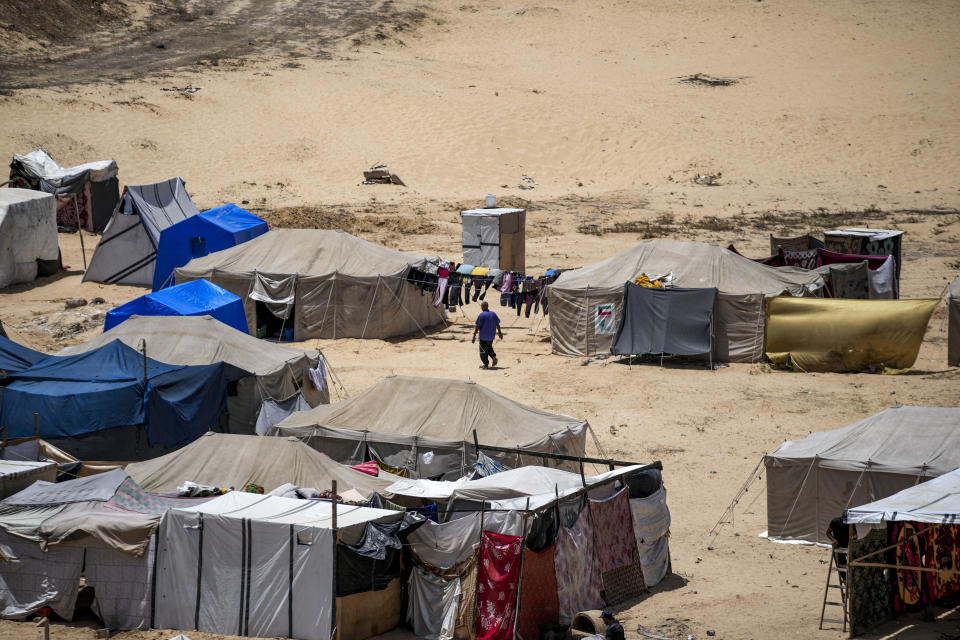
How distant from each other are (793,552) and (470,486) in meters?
4.11

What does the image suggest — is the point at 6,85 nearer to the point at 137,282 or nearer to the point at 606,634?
the point at 137,282

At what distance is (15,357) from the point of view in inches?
649

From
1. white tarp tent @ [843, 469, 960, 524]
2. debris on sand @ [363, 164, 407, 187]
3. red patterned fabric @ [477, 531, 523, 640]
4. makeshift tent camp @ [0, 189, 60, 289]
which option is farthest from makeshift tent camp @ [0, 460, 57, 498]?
debris on sand @ [363, 164, 407, 187]

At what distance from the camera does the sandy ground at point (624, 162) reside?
54.4 feet

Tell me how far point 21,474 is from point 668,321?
13.1 meters

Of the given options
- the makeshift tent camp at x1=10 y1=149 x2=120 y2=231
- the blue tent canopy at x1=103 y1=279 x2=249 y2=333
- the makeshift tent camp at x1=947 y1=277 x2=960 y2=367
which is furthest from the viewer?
the makeshift tent camp at x1=10 y1=149 x2=120 y2=231

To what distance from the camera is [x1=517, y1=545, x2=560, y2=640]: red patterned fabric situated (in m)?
10.6

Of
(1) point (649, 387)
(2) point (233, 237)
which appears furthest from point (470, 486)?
(2) point (233, 237)

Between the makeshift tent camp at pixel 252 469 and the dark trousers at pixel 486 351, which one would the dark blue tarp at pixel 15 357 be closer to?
the makeshift tent camp at pixel 252 469

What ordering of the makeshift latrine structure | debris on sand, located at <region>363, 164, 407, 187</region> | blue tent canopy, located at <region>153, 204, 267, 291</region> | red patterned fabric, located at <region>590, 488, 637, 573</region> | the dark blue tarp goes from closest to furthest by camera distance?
the makeshift latrine structure
red patterned fabric, located at <region>590, 488, 637, 573</region>
the dark blue tarp
blue tent canopy, located at <region>153, 204, 267, 291</region>
debris on sand, located at <region>363, 164, 407, 187</region>

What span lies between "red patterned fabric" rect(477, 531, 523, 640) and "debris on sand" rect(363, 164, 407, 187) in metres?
32.3

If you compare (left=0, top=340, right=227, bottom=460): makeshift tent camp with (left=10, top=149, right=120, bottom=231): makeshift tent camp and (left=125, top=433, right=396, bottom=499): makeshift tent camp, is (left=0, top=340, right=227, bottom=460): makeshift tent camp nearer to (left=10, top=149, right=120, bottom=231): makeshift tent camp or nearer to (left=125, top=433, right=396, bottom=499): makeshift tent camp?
(left=125, top=433, right=396, bottom=499): makeshift tent camp

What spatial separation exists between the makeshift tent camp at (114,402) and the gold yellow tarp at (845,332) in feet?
35.8

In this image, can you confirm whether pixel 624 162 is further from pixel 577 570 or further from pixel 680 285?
pixel 577 570
